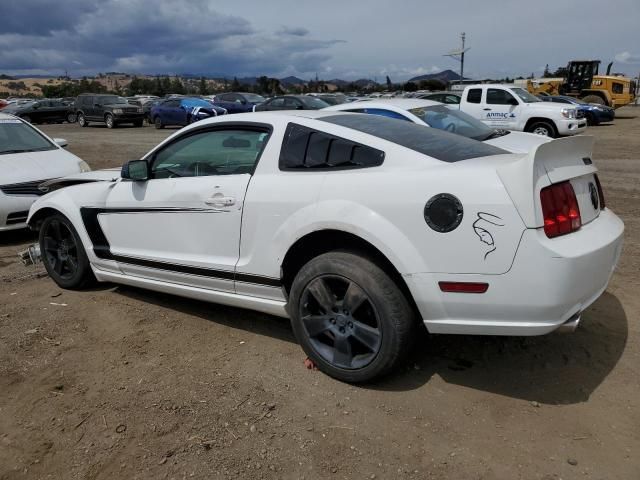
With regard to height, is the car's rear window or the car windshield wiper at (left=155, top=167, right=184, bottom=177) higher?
the car's rear window

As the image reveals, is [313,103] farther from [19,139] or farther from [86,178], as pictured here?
[86,178]

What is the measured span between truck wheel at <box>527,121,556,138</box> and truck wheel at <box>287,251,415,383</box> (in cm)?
1364

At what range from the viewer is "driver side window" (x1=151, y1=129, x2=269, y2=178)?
354 cm

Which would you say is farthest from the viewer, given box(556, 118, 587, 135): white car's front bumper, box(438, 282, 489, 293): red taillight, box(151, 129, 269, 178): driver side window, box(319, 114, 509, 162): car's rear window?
box(556, 118, 587, 135): white car's front bumper

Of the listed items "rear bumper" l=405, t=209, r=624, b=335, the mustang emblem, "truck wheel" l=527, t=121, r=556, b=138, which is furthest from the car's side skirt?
"truck wheel" l=527, t=121, r=556, b=138

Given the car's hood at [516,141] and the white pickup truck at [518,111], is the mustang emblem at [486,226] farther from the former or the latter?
the white pickup truck at [518,111]

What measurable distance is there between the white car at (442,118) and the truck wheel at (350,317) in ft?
17.0

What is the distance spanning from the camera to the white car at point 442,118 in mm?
7805

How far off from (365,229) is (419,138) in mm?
810

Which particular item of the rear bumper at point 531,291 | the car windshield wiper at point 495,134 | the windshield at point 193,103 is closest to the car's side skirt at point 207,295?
the rear bumper at point 531,291

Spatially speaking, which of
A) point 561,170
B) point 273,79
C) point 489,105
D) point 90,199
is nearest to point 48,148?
point 90,199

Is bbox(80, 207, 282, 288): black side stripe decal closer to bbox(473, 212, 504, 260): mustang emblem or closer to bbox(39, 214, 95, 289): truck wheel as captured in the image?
bbox(39, 214, 95, 289): truck wheel

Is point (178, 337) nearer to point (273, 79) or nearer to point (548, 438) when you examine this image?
point (548, 438)

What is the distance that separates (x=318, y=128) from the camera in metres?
3.29
